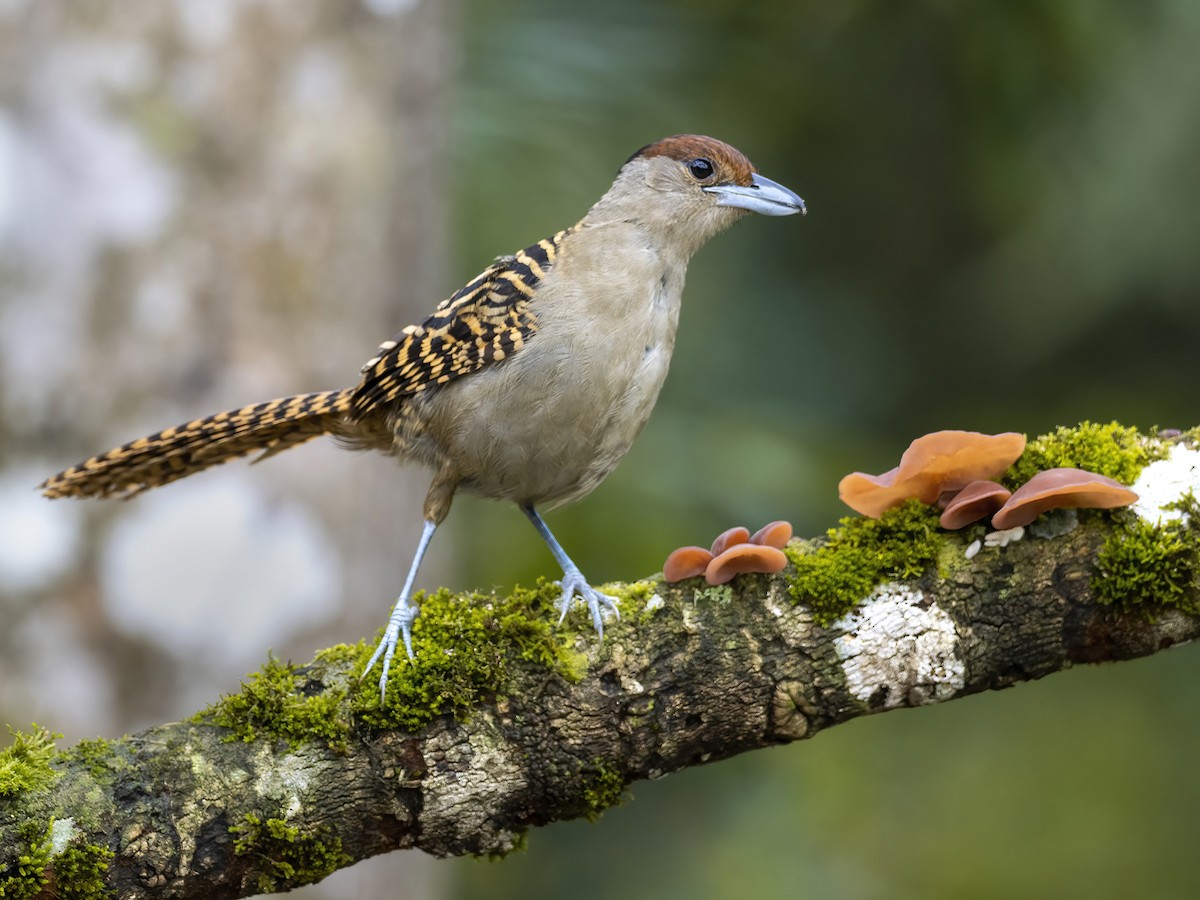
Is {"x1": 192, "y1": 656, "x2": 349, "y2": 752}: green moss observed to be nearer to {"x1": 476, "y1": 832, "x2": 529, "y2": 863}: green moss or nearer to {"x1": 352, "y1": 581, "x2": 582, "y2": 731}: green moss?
{"x1": 352, "y1": 581, "x2": 582, "y2": 731}: green moss

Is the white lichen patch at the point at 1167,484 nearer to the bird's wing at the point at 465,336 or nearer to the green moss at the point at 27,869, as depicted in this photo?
the bird's wing at the point at 465,336

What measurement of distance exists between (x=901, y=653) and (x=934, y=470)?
46 centimetres

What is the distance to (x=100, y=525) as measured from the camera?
5.03 m

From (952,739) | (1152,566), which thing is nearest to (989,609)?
(1152,566)

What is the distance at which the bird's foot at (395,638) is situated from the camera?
3.20 m

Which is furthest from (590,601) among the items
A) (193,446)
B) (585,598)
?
(193,446)

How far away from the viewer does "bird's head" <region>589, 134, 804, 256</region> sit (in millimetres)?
4469

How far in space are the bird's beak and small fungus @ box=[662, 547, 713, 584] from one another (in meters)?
1.56

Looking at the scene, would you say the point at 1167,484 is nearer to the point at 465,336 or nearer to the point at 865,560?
the point at 865,560

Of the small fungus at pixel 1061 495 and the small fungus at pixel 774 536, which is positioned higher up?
the small fungus at pixel 774 536

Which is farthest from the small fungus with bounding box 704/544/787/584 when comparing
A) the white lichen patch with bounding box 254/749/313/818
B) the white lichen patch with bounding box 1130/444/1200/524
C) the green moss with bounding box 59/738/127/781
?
the green moss with bounding box 59/738/127/781

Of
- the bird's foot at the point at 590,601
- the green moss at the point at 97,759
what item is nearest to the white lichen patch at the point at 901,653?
the bird's foot at the point at 590,601

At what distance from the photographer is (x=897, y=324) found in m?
9.90

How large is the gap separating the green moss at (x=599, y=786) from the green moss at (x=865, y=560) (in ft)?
2.04
